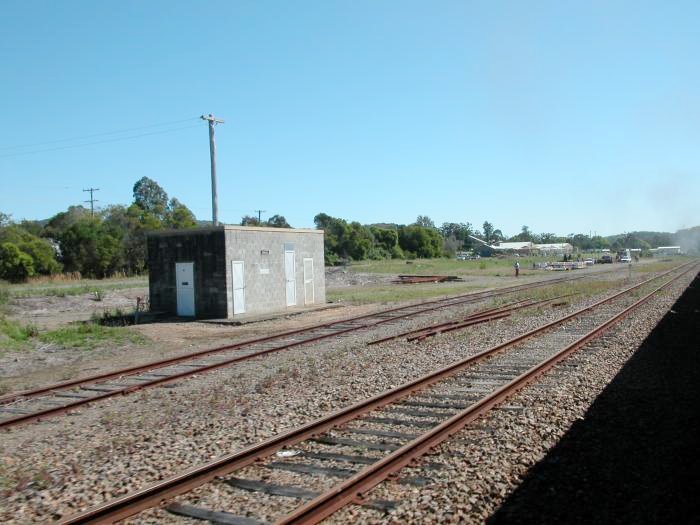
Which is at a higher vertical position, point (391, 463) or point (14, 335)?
point (14, 335)

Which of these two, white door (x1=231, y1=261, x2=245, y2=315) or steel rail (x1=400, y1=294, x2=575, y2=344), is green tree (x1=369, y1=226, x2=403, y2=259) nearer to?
steel rail (x1=400, y1=294, x2=575, y2=344)

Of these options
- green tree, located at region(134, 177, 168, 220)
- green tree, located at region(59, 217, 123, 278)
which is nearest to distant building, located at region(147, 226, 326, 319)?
green tree, located at region(59, 217, 123, 278)

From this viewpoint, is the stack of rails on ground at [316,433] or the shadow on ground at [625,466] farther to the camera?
the stack of rails on ground at [316,433]

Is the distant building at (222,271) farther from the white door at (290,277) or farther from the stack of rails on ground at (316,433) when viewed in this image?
the stack of rails on ground at (316,433)

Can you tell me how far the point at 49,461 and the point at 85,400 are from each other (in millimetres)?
3006

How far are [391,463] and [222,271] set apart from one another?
55.2 feet

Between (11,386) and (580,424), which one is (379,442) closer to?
(580,424)

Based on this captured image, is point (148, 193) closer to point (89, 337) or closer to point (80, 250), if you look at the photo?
point (80, 250)

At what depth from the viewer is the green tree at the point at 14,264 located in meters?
48.0

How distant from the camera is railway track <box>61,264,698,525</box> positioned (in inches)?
211

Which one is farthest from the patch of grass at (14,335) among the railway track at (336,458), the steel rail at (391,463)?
the steel rail at (391,463)

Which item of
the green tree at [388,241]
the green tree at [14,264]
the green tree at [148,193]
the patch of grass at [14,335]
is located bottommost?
the patch of grass at [14,335]

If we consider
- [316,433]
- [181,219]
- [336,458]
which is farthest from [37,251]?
[336,458]

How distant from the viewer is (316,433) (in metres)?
7.58
